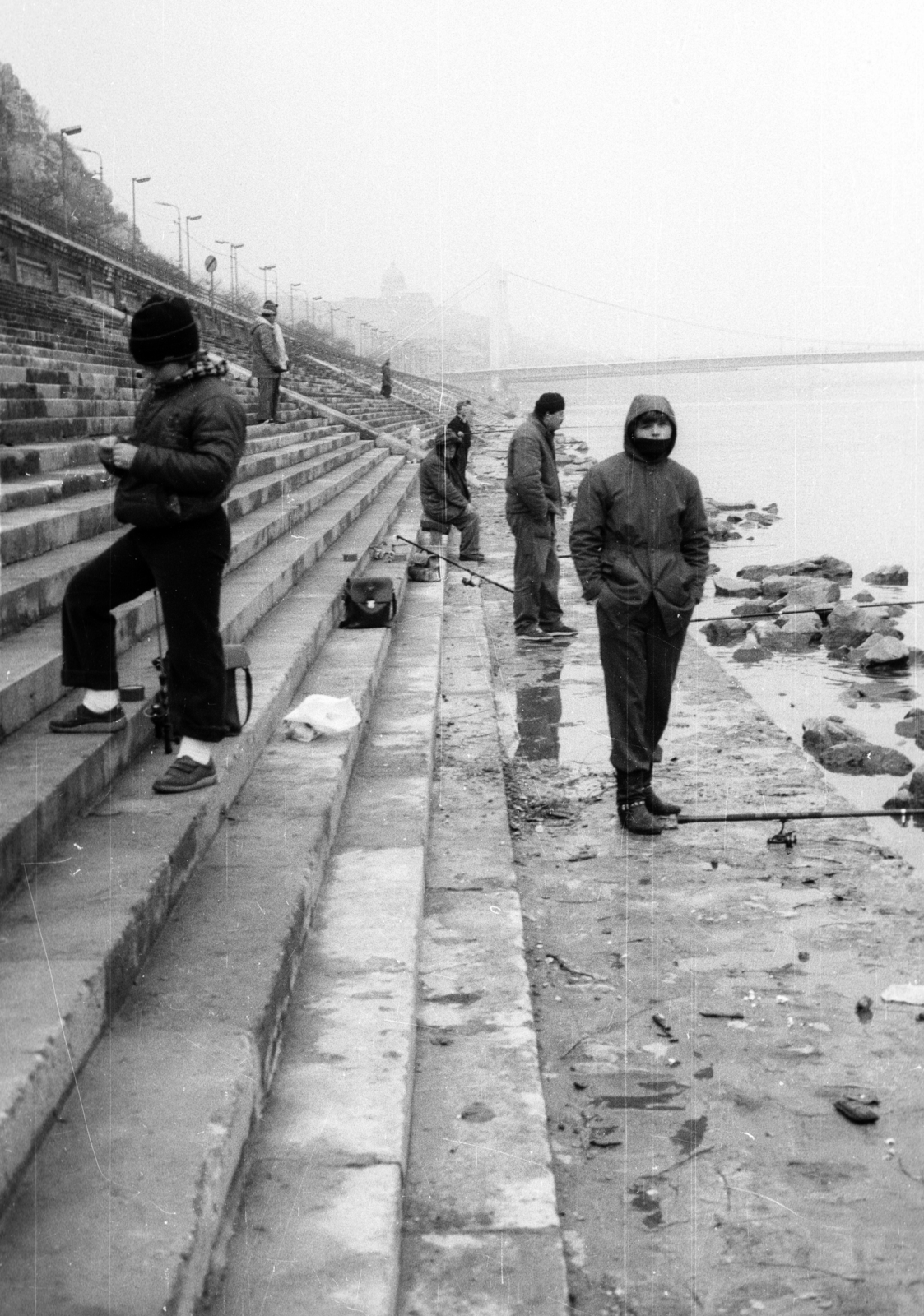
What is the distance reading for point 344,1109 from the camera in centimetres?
285

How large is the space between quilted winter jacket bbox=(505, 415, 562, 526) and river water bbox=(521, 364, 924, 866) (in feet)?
3.47

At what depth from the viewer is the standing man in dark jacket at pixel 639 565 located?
511 cm

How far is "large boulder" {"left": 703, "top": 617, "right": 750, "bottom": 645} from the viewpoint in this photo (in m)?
10.5

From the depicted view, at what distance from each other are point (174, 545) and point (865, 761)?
3.86m

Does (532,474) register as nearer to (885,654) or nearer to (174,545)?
(885,654)

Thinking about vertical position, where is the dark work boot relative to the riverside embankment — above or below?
above

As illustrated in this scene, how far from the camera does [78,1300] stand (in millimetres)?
1979

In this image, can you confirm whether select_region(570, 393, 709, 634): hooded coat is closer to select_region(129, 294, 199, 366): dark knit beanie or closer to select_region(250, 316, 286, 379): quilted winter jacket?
select_region(129, 294, 199, 366): dark knit beanie

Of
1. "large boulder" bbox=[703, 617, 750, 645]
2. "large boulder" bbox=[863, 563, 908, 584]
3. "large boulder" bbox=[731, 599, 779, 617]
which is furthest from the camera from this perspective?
"large boulder" bbox=[863, 563, 908, 584]

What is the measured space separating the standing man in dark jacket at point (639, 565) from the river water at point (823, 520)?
1.09m

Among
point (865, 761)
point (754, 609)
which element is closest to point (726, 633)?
point (754, 609)

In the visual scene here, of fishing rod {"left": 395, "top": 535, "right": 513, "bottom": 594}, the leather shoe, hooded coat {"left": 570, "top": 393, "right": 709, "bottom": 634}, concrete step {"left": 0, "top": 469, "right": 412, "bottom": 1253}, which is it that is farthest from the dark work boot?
fishing rod {"left": 395, "top": 535, "right": 513, "bottom": 594}

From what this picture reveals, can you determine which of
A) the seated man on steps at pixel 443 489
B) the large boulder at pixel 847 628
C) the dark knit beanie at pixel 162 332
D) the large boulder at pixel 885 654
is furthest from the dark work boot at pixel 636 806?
the seated man on steps at pixel 443 489

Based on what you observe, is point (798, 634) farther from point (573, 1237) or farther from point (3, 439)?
point (573, 1237)
